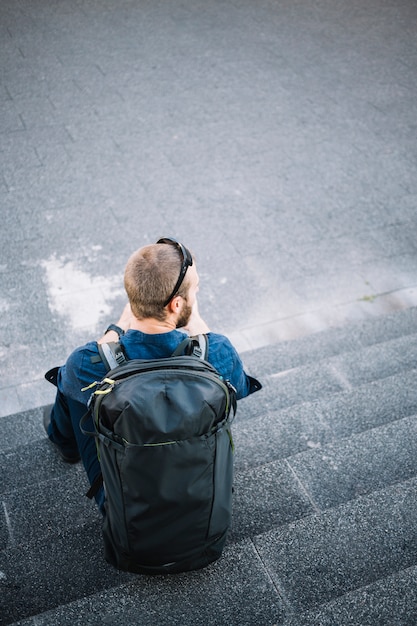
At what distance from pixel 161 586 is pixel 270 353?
229cm

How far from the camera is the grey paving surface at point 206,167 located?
16.1ft

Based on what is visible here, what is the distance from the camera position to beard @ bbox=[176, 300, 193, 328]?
2.26 metres

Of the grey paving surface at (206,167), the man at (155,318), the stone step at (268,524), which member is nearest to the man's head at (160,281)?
the man at (155,318)

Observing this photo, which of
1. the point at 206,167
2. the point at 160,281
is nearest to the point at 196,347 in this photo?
the point at 160,281

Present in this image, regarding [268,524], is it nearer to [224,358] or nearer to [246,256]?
[224,358]

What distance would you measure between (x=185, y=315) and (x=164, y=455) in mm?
574

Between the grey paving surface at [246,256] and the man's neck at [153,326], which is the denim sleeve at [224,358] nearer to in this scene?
the man's neck at [153,326]

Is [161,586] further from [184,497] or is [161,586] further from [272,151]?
[272,151]

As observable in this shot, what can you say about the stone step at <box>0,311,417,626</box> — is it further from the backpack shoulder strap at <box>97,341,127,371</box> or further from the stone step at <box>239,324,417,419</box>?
the backpack shoulder strap at <box>97,341,127,371</box>

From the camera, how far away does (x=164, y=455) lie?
1.96 metres

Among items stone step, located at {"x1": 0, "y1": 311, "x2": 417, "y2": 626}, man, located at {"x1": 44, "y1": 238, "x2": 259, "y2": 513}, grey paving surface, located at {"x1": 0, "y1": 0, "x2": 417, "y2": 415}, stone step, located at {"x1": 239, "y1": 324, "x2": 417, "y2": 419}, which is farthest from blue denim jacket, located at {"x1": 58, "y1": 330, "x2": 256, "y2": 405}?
grey paving surface, located at {"x1": 0, "y1": 0, "x2": 417, "y2": 415}

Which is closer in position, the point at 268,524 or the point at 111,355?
the point at 111,355

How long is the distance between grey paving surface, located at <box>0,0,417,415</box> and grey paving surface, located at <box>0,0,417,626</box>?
0.08ft

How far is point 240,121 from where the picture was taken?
689 cm
